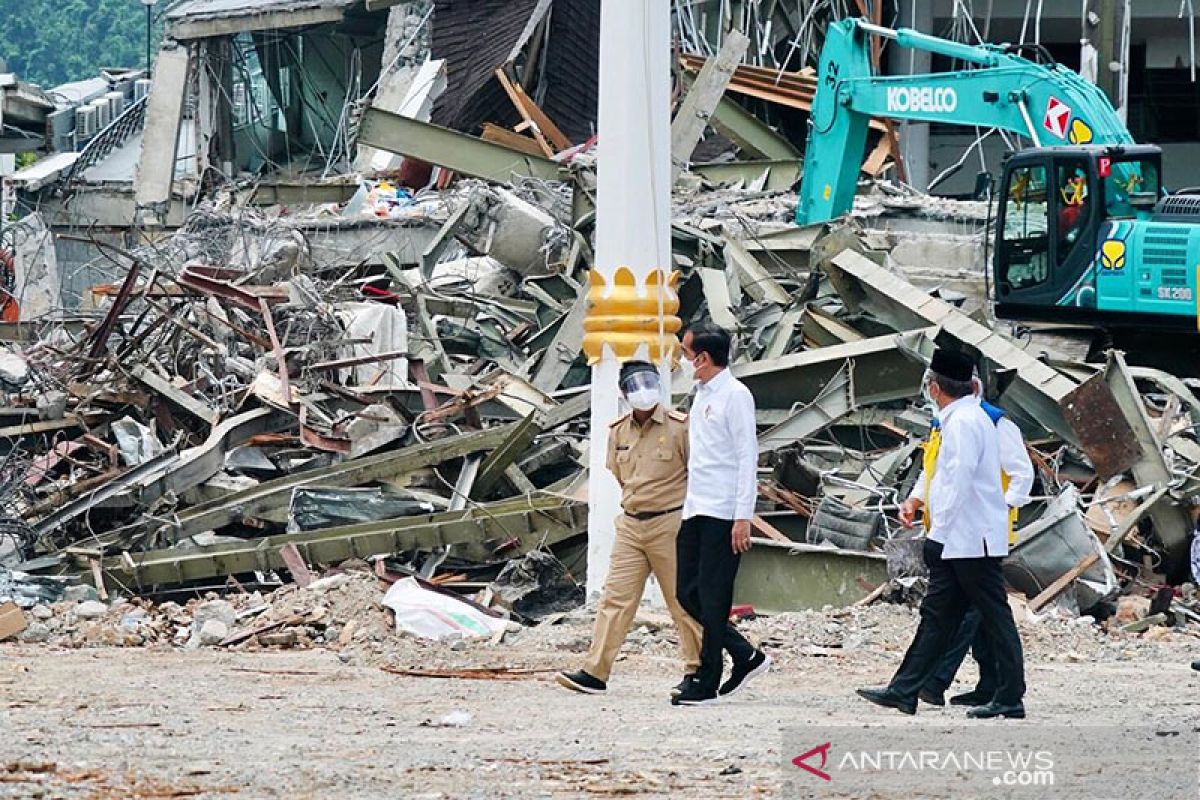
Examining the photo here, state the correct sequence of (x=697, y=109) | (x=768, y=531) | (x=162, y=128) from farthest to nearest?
(x=162, y=128) → (x=697, y=109) → (x=768, y=531)

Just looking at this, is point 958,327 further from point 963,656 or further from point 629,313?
point 963,656

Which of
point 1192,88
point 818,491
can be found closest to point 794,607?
point 818,491

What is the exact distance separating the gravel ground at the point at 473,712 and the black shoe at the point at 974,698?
159 millimetres

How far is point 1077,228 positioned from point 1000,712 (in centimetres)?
857

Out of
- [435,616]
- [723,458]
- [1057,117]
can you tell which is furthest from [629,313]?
[1057,117]

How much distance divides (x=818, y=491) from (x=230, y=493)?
3801 millimetres

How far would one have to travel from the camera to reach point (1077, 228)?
1577 cm

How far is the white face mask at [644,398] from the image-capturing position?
8.44 meters

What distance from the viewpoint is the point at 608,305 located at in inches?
419

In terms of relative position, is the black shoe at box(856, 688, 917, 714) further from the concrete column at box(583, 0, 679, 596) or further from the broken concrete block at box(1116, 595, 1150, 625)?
the broken concrete block at box(1116, 595, 1150, 625)

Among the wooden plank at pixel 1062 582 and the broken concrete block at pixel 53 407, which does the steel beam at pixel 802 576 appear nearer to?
the wooden plank at pixel 1062 582

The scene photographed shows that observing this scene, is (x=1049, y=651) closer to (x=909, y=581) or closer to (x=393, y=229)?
(x=909, y=581)

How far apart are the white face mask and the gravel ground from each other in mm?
1283

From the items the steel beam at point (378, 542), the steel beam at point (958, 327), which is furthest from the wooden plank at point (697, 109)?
the steel beam at point (378, 542)
